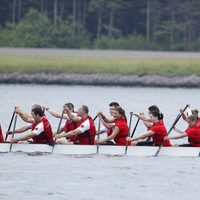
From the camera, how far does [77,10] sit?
89000mm

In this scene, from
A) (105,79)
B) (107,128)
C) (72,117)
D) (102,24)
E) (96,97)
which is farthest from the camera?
(102,24)

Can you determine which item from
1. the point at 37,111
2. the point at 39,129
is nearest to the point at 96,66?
the point at 39,129

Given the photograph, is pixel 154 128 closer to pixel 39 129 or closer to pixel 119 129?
pixel 119 129

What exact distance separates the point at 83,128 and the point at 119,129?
39.9 inches

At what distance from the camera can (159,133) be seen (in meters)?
31.6

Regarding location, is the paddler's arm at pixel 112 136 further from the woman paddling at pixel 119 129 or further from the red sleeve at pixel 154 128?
the red sleeve at pixel 154 128

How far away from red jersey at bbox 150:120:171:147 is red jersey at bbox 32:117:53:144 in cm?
288

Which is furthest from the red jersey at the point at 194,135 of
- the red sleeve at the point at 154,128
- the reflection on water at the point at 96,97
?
the reflection on water at the point at 96,97

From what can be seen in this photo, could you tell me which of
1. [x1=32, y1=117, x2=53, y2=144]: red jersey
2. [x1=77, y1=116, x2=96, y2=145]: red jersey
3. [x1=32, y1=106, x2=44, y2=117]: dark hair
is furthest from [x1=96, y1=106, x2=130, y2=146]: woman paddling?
[x1=32, y1=106, x2=44, y2=117]: dark hair

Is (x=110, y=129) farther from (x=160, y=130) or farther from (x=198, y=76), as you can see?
(x=198, y=76)

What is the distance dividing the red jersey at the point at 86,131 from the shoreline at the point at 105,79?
1295 inches

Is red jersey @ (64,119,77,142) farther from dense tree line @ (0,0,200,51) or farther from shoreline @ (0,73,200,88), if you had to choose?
dense tree line @ (0,0,200,51)

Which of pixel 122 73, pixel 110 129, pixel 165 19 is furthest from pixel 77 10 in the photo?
pixel 110 129

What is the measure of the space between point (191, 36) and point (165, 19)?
468 centimetres
